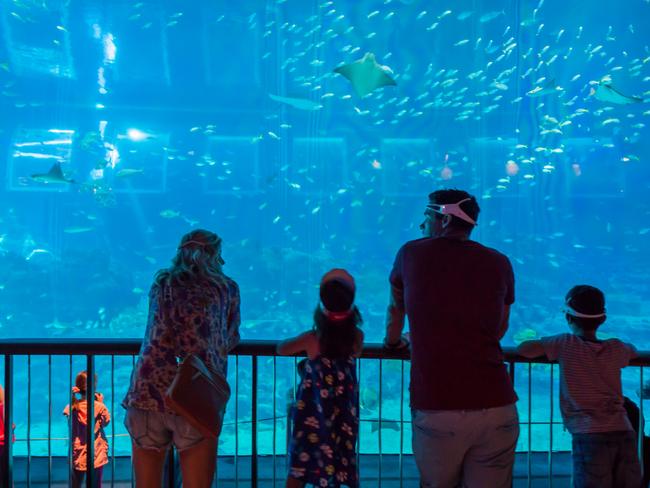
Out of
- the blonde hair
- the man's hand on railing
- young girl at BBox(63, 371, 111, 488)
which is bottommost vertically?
young girl at BBox(63, 371, 111, 488)

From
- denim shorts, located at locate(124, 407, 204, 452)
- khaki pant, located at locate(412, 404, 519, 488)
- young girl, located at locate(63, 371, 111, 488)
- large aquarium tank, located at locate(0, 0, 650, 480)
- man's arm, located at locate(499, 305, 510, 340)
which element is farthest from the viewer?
large aquarium tank, located at locate(0, 0, 650, 480)

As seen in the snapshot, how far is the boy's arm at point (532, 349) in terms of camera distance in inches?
111

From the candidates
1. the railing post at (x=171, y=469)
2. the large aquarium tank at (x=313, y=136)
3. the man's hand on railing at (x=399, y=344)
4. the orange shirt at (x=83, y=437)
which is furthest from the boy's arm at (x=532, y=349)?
the large aquarium tank at (x=313, y=136)

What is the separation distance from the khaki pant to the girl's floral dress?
341mm

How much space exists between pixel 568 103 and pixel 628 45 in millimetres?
6770

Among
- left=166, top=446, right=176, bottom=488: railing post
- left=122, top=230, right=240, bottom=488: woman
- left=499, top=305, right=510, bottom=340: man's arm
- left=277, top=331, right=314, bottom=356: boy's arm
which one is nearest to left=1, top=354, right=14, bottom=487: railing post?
left=166, top=446, right=176, bottom=488: railing post

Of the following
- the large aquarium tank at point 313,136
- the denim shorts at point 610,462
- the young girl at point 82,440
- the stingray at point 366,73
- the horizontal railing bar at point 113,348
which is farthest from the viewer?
the large aquarium tank at point 313,136

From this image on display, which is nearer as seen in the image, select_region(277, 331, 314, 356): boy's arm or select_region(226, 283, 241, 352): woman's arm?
select_region(277, 331, 314, 356): boy's arm

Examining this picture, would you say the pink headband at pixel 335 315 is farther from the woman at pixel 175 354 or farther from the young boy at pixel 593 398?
the young boy at pixel 593 398

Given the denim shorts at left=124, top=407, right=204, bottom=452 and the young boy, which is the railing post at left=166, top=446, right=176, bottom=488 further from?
the young boy

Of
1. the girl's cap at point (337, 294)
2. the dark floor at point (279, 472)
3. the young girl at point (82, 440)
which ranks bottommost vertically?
the dark floor at point (279, 472)

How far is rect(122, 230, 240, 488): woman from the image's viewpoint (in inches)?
100

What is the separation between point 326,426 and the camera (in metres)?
2.56

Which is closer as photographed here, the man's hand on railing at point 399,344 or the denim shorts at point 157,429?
the denim shorts at point 157,429
